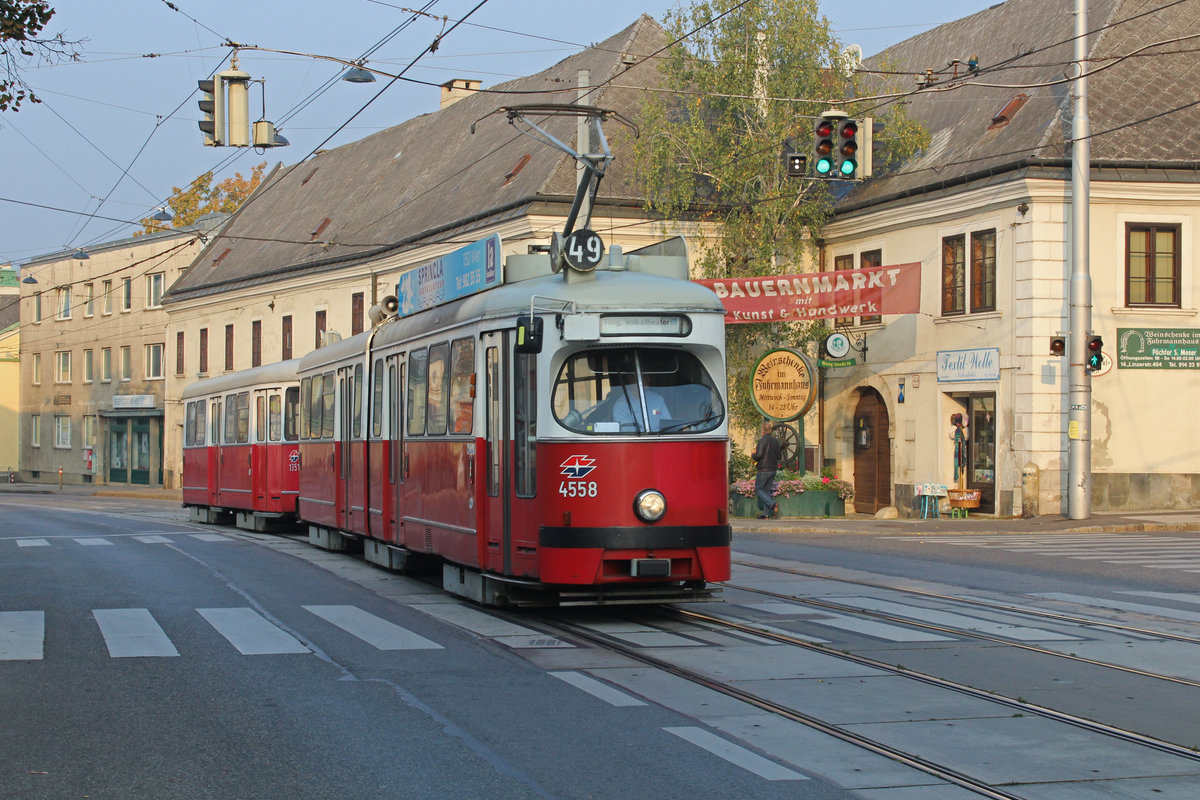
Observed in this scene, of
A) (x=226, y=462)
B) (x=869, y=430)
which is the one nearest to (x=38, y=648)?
(x=226, y=462)

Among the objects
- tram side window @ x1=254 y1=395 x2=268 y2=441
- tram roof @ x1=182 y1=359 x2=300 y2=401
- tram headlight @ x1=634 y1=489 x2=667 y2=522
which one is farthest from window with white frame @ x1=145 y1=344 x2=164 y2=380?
tram headlight @ x1=634 y1=489 x2=667 y2=522

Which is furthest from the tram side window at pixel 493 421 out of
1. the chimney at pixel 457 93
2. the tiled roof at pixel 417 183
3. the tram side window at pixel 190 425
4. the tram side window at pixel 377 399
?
the chimney at pixel 457 93

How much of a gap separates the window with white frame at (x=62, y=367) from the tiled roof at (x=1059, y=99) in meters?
45.5

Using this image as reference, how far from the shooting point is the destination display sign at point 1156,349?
2709cm

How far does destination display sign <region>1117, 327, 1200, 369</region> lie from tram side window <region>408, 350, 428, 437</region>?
56.2 ft

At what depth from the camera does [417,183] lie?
4722 centimetres

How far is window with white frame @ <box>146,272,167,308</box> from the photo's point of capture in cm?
6106

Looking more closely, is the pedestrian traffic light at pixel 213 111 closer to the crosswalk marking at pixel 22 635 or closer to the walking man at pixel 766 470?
the crosswalk marking at pixel 22 635

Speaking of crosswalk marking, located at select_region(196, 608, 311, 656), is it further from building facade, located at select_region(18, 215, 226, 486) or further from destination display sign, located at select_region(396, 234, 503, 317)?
building facade, located at select_region(18, 215, 226, 486)

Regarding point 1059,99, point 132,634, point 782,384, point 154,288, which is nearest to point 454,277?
point 132,634

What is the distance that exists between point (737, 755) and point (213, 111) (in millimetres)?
14148

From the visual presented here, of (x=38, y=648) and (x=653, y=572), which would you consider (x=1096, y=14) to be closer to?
(x=653, y=572)

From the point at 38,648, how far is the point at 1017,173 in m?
21.7

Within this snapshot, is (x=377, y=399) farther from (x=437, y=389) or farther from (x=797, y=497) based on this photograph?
(x=797, y=497)
